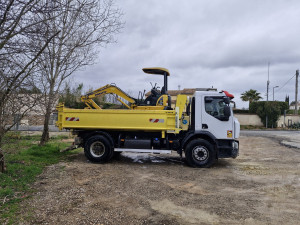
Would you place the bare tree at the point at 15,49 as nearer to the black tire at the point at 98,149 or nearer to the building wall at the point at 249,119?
the black tire at the point at 98,149

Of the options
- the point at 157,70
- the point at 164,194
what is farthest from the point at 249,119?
the point at 164,194

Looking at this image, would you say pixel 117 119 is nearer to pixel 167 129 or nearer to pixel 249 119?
pixel 167 129

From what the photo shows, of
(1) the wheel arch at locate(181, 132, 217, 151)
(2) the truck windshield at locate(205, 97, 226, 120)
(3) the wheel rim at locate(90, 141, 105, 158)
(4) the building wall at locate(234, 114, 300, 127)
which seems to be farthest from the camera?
(4) the building wall at locate(234, 114, 300, 127)

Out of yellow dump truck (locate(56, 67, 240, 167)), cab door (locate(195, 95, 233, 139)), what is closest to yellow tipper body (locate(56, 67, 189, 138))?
yellow dump truck (locate(56, 67, 240, 167))

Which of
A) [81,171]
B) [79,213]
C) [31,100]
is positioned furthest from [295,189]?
[31,100]

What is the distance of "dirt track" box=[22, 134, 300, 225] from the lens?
437 cm

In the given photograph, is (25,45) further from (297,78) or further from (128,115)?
(297,78)

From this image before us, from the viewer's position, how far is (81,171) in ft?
24.7

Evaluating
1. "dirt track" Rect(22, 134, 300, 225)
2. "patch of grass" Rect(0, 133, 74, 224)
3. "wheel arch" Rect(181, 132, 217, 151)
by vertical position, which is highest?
"wheel arch" Rect(181, 132, 217, 151)

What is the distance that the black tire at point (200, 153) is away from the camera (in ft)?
27.6

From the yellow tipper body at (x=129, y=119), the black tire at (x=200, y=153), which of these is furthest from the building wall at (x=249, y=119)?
Result: the yellow tipper body at (x=129, y=119)

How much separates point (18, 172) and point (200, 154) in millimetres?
5536

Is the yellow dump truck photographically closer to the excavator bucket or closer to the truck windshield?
the truck windshield

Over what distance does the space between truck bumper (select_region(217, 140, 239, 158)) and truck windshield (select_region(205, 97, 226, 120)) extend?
3.07 ft
